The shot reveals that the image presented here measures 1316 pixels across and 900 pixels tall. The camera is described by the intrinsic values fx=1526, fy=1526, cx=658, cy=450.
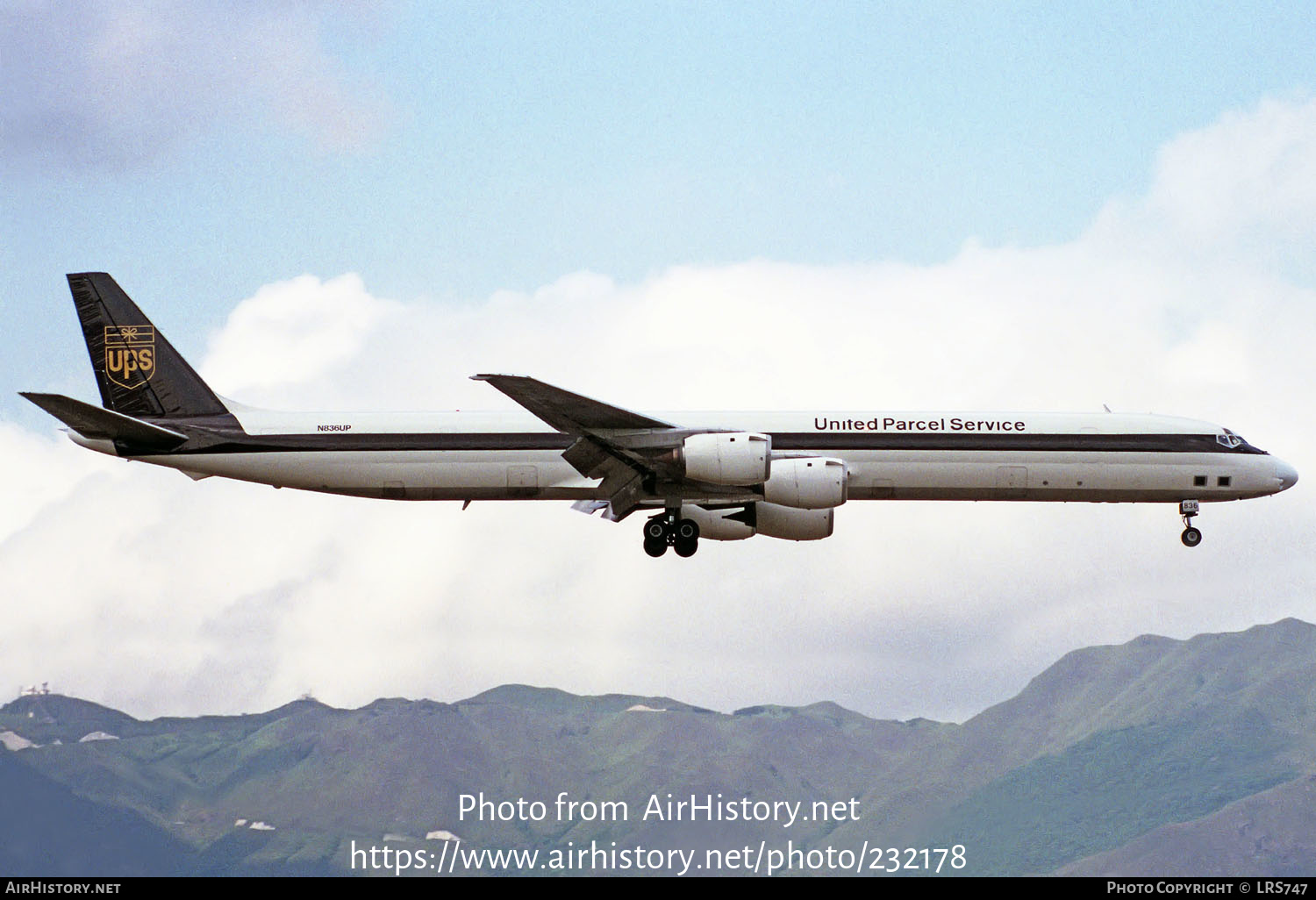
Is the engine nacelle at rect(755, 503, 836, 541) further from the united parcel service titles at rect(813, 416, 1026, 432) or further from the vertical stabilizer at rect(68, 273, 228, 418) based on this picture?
the vertical stabilizer at rect(68, 273, 228, 418)

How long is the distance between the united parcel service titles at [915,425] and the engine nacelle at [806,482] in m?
2.46

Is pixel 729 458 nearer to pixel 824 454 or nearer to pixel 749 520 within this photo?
pixel 824 454

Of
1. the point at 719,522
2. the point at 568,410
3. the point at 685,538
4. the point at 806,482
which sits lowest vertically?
the point at 685,538

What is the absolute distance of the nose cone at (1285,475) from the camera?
42500 millimetres

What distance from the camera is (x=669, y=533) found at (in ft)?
136

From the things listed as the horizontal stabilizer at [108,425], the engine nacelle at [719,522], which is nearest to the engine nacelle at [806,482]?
the engine nacelle at [719,522]

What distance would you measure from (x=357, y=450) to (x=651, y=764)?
532ft

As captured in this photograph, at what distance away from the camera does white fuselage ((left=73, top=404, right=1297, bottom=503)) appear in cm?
4081

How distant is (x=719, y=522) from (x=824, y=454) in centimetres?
412

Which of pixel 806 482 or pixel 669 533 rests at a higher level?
pixel 806 482

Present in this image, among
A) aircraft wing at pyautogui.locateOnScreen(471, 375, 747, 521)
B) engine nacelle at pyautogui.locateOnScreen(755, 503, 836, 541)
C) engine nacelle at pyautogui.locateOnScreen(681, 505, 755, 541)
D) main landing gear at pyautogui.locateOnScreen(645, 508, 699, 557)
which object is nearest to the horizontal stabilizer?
aircraft wing at pyautogui.locateOnScreen(471, 375, 747, 521)

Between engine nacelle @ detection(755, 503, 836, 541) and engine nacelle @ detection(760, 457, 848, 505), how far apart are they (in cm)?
416

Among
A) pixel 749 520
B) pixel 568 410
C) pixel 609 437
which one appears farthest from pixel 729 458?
pixel 749 520
